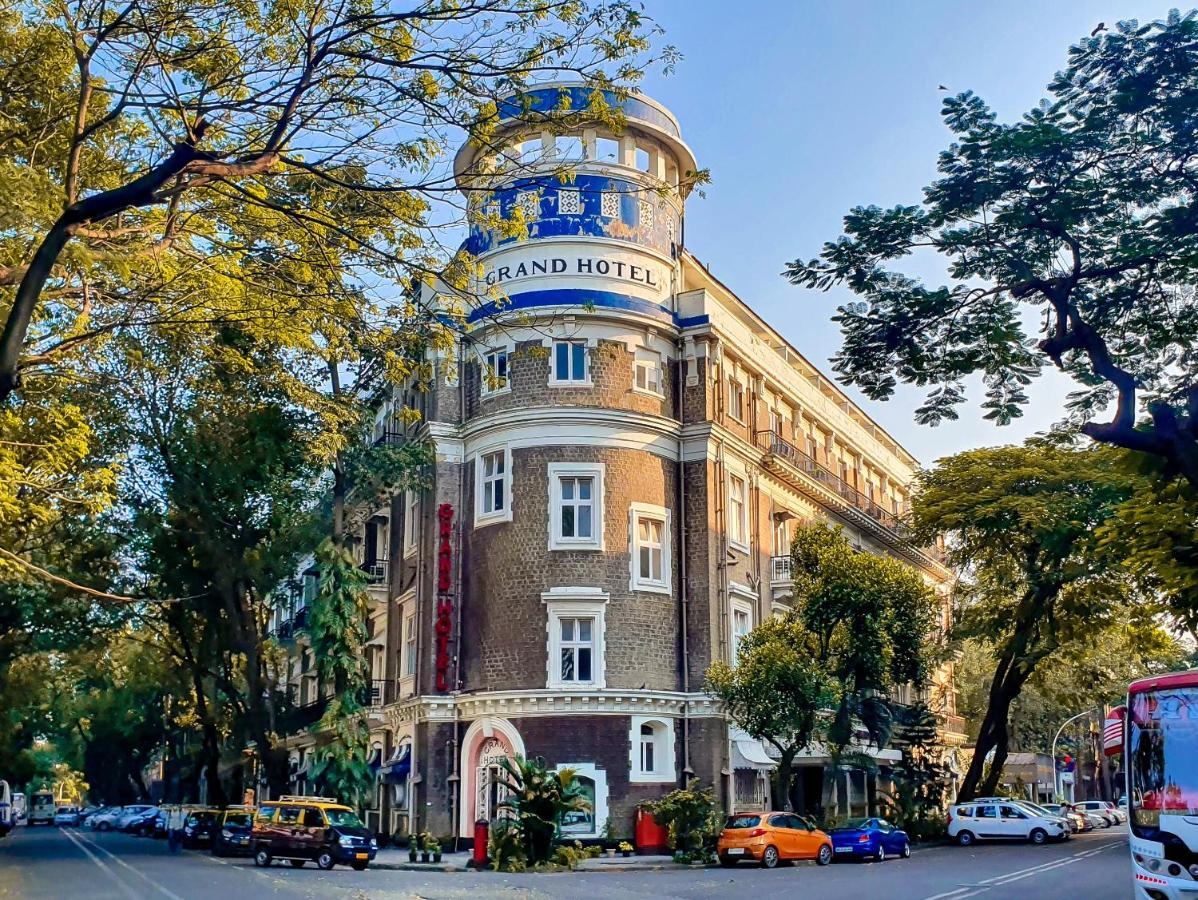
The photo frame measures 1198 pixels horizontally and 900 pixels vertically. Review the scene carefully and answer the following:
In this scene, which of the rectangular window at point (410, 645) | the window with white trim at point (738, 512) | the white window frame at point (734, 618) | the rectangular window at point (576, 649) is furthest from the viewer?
the window with white trim at point (738, 512)

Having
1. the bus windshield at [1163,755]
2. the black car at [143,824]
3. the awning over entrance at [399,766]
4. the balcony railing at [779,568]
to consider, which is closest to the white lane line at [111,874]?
the awning over entrance at [399,766]

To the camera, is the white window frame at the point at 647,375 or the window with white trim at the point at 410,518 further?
the window with white trim at the point at 410,518

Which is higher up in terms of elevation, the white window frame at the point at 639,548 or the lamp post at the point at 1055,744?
the white window frame at the point at 639,548

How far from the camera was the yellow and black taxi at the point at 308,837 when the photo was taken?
29172mm

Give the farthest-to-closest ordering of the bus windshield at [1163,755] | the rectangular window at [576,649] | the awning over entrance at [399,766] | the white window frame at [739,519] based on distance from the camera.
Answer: the white window frame at [739,519] < the awning over entrance at [399,766] < the rectangular window at [576,649] < the bus windshield at [1163,755]

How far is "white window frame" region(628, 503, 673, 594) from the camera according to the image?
34594mm

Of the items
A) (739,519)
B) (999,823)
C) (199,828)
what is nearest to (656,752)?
(739,519)

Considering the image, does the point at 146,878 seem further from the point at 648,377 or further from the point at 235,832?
the point at 648,377

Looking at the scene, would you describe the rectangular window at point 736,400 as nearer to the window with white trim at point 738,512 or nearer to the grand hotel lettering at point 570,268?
the window with white trim at point 738,512

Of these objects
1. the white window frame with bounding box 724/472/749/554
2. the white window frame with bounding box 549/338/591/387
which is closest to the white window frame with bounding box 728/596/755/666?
the white window frame with bounding box 724/472/749/554

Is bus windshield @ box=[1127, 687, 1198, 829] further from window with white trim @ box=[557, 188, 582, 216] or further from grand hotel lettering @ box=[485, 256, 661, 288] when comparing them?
window with white trim @ box=[557, 188, 582, 216]

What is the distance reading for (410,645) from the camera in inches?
1512

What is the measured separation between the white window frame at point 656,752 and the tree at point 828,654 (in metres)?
1.92

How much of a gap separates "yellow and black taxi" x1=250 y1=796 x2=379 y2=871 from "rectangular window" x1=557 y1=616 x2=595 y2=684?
6873 millimetres
